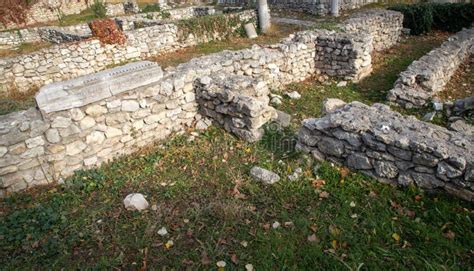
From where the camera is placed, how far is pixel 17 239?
13.3 ft

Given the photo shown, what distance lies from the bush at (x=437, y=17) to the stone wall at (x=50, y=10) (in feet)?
76.9

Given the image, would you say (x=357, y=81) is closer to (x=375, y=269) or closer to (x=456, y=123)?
(x=456, y=123)

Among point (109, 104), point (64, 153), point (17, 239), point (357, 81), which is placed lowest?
point (357, 81)

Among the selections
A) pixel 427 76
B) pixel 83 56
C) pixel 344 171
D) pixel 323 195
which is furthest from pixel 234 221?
pixel 83 56

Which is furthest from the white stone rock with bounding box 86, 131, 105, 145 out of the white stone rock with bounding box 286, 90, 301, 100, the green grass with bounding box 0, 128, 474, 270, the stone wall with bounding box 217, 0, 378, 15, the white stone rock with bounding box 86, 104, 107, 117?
the stone wall with bounding box 217, 0, 378, 15

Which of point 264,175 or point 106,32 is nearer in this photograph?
point 264,175

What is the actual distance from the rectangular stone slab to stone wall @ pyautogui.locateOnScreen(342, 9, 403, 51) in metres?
9.05

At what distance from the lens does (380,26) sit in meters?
14.0

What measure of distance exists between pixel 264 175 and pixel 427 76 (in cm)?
651

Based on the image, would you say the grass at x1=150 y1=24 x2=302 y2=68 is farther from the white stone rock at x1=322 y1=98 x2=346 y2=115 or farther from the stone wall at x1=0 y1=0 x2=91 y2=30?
the stone wall at x1=0 y1=0 x2=91 y2=30

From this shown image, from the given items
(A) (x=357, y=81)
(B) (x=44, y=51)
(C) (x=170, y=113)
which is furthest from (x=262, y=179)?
(B) (x=44, y=51)

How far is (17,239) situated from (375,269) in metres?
4.16

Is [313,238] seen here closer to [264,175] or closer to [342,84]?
[264,175]

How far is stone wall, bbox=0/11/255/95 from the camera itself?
441 inches
